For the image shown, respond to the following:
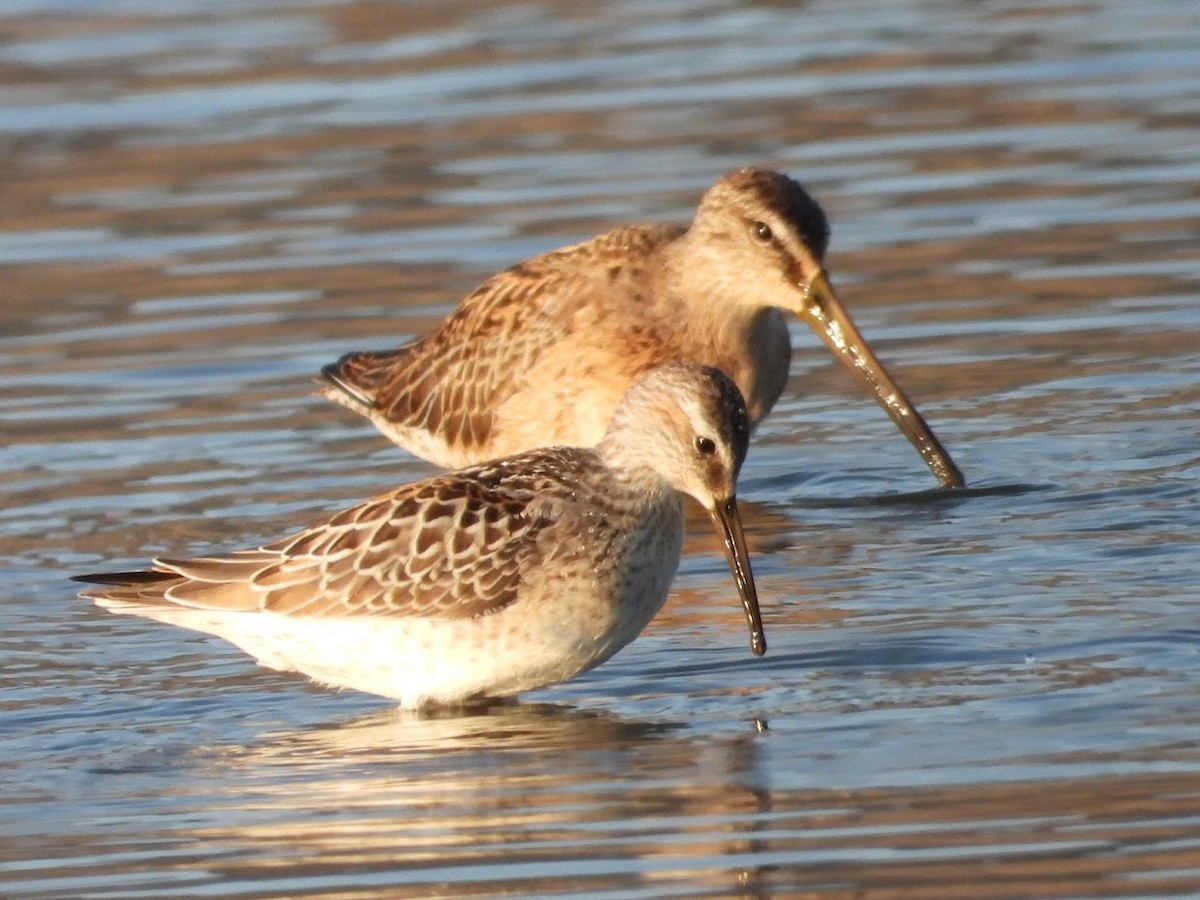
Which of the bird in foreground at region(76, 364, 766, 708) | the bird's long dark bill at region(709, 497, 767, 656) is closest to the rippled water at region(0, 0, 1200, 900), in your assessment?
the bird's long dark bill at region(709, 497, 767, 656)

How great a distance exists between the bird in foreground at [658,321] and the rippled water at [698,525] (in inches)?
19.2

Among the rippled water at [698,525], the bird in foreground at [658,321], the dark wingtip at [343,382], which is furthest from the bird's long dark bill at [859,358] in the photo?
the dark wingtip at [343,382]

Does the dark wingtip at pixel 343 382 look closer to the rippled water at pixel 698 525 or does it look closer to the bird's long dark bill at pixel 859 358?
the rippled water at pixel 698 525

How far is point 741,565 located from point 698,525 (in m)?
2.37

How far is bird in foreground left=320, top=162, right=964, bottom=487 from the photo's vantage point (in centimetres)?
1119

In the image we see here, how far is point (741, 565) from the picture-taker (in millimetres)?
8891

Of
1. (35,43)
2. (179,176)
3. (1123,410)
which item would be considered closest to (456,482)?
(1123,410)

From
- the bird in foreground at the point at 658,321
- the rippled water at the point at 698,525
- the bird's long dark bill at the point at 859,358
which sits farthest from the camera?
the bird's long dark bill at the point at 859,358

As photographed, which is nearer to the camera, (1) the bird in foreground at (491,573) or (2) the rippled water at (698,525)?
(2) the rippled water at (698,525)

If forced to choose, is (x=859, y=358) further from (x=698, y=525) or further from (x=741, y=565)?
(x=741, y=565)

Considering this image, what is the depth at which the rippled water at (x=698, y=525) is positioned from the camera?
7352 millimetres

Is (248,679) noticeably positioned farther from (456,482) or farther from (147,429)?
(147,429)

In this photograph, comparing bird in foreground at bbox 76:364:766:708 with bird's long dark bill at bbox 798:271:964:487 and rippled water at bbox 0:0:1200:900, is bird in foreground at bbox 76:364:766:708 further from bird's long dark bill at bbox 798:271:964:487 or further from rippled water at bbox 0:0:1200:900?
bird's long dark bill at bbox 798:271:964:487

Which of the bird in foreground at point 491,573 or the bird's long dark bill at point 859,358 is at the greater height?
the bird in foreground at point 491,573
